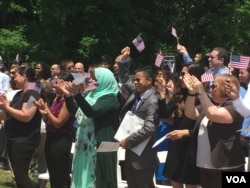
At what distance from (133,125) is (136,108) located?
9.3 inches

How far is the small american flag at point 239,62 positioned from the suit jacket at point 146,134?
1.77 m

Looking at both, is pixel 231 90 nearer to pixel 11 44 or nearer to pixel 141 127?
pixel 141 127

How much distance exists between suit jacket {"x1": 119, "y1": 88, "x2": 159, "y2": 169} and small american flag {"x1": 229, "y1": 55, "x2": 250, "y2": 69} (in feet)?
5.80

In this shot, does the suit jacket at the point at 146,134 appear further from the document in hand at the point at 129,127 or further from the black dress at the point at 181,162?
the black dress at the point at 181,162

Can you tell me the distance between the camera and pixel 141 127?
19.1ft

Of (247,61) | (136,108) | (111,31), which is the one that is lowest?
(136,108)

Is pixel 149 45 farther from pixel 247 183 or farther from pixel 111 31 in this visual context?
pixel 247 183

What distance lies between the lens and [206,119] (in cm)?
548

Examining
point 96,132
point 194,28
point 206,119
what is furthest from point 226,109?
point 194,28

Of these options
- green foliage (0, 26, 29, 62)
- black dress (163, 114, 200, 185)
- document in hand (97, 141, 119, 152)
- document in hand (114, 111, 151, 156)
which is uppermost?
green foliage (0, 26, 29, 62)

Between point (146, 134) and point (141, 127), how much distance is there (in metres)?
0.09

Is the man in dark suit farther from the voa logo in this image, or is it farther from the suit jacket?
the voa logo

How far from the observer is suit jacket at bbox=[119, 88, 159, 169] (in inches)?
227

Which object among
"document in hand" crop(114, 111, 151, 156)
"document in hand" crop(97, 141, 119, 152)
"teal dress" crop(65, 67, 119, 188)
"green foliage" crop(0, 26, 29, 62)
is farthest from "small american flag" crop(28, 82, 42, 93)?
"green foliage" crop(0, 26, 29, 62)
